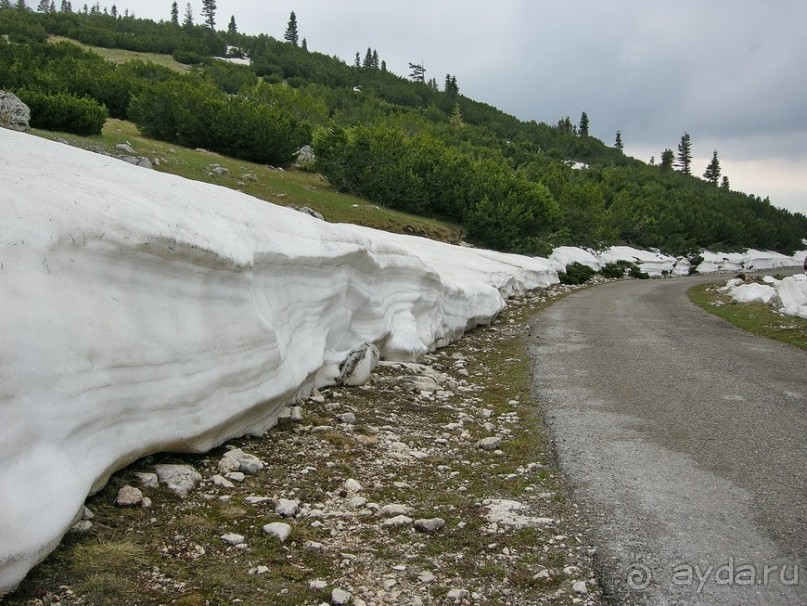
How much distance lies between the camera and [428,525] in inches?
179

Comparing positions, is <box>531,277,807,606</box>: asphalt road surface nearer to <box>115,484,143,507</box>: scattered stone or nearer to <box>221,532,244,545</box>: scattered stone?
<box>221,532,244,545</box>: scattered stone

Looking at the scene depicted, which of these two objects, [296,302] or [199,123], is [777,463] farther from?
[199,123]

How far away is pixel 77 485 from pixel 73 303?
1205mm

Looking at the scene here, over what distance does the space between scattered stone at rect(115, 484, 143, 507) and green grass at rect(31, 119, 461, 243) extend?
2377cm

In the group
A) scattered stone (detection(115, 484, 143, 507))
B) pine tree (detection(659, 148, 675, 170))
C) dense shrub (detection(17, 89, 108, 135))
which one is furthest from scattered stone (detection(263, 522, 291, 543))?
pine tree (detection(659, 148, 675, 170))

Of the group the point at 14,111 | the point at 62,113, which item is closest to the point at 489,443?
the point at 14,111

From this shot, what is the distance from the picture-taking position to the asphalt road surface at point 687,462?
3.93m

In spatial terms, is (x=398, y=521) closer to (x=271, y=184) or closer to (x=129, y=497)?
(x=129, y=497)

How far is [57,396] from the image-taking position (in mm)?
3779

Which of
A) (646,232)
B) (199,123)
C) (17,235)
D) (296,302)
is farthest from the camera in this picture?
(646,232)

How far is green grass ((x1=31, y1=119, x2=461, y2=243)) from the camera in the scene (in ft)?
→ 91.9

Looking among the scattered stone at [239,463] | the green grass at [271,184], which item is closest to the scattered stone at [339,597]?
the scattered stone at [239,463]

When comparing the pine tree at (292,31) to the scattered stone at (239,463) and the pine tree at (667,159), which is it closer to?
the pine tree at (667,159)

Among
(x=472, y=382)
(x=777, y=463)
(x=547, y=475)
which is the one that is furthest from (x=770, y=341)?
(x=547, y=475)
